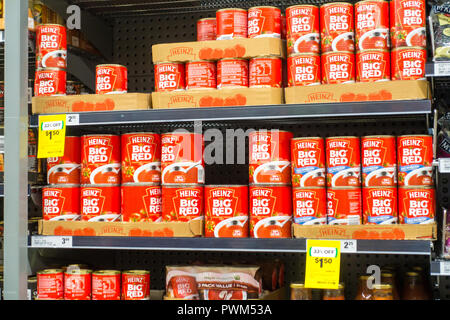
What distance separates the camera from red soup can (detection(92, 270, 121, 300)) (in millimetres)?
2074

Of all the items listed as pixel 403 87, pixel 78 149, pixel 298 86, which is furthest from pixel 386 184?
pixel 78 149

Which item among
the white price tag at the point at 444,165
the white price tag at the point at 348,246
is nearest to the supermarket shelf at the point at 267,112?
the white price tag at the point at 444,165

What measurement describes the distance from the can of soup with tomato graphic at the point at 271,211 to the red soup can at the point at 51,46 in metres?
0.92

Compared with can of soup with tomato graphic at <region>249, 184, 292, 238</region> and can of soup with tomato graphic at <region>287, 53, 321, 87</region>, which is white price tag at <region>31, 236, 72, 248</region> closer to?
can of soup with tomato graphic at <region>249, 184, 292, 238</region>

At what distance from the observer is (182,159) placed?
2.04m

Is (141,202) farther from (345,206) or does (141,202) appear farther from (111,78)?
(345,206)

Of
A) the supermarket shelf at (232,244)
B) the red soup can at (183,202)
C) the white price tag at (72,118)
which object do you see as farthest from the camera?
the white price tag at (72,118)

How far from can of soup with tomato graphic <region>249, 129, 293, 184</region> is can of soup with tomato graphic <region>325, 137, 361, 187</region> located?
168 mm

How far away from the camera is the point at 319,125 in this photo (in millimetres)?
2525

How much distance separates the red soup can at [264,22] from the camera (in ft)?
6.68

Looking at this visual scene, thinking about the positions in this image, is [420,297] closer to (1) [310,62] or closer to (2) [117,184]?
(1) [310,62]

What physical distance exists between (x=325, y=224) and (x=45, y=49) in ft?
4.12

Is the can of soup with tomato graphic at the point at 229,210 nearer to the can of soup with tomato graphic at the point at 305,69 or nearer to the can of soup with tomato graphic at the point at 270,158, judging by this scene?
the can of soup with tomato graphic at the point at 270,158

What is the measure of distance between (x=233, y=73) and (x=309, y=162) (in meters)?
0.42
